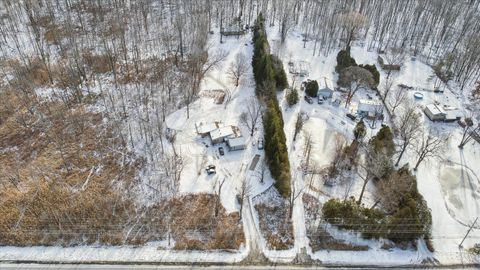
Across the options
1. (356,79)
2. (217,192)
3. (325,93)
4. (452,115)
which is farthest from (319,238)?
(452,115)

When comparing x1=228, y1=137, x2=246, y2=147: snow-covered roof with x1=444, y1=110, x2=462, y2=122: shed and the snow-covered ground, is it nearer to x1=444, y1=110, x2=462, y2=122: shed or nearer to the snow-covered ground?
the snow-covered ground

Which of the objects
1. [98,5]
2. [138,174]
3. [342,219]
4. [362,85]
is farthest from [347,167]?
[98,5]

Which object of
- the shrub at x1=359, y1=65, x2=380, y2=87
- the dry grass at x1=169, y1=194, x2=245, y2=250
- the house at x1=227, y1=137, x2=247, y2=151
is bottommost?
the dry grass at x1=169, y1=194, x2=245, y2=250

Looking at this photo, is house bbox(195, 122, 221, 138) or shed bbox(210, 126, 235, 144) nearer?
shed bbox(210, 126, 235, 144)

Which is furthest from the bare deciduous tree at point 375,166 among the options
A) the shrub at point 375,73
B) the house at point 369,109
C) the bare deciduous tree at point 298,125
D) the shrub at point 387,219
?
the shrub at point 375,73

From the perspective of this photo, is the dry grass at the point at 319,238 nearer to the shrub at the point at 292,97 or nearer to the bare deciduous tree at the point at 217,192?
the bare deciduous tree at the point at 217,192

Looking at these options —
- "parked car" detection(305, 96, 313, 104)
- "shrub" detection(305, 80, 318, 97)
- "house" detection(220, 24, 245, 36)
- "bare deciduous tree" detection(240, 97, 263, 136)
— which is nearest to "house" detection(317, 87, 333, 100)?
"shrub" detection(305, 80, 318, 97)

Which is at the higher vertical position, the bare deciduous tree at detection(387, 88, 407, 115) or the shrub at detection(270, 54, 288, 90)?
the shrub at detection(270, 54, 288, 90)
